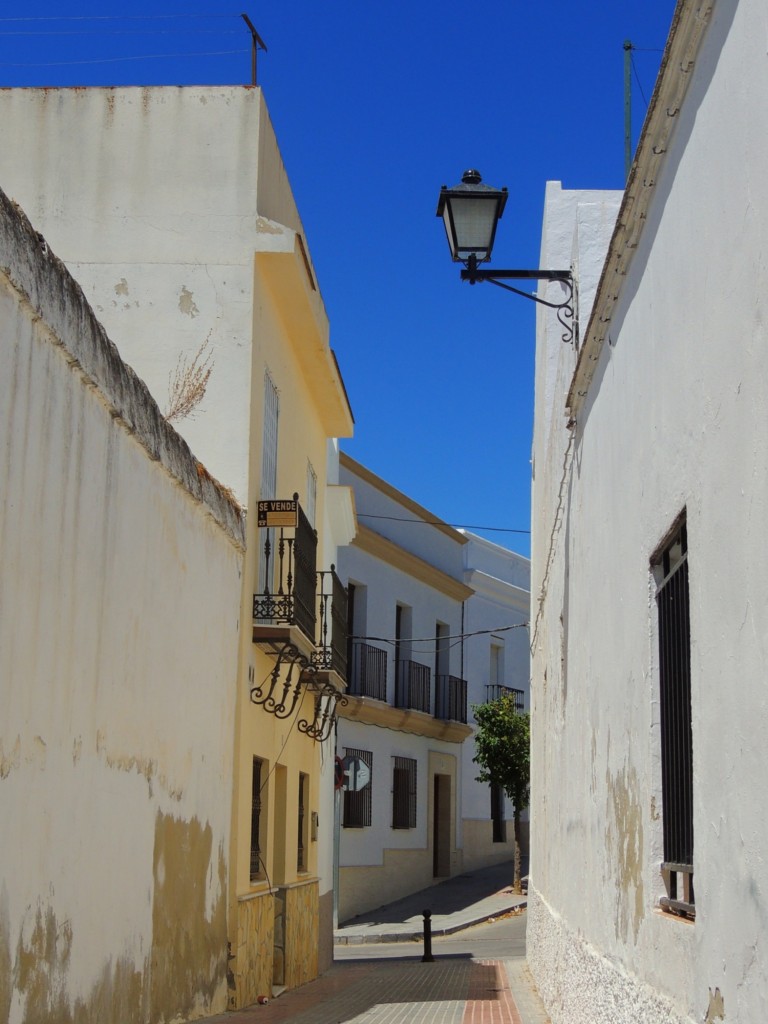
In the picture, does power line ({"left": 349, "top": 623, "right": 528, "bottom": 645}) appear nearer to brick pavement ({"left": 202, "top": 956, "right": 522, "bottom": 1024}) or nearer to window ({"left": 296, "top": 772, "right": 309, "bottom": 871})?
brick pavement ({"left": 202, "top": 956, "right": 522, "bottom": 1024})

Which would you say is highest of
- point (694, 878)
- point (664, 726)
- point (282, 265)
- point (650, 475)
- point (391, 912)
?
point (282, 265)

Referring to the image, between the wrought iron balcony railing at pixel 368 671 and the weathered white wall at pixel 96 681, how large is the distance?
1540cm

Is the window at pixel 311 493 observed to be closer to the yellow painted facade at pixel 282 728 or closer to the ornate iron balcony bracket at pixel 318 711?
the yellow painted facade at pixel 282 728

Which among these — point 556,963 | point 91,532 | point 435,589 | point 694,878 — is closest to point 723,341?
point 694,878

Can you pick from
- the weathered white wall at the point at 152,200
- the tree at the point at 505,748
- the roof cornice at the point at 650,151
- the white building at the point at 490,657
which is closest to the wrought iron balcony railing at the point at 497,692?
the white building at the point at 490,657

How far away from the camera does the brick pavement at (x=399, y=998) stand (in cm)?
1068

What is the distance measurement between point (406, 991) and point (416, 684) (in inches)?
598

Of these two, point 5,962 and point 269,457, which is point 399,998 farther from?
point 5,962

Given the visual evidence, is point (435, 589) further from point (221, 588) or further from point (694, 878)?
point (694, 878)

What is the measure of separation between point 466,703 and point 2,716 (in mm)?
25937

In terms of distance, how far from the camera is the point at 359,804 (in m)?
25.3

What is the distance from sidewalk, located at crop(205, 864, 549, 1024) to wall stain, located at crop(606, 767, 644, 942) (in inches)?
175

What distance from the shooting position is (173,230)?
39.0 feet

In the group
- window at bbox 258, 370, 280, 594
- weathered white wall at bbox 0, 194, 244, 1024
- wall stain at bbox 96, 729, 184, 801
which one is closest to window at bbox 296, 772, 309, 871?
window at bbox 258, 370, 280, 594
